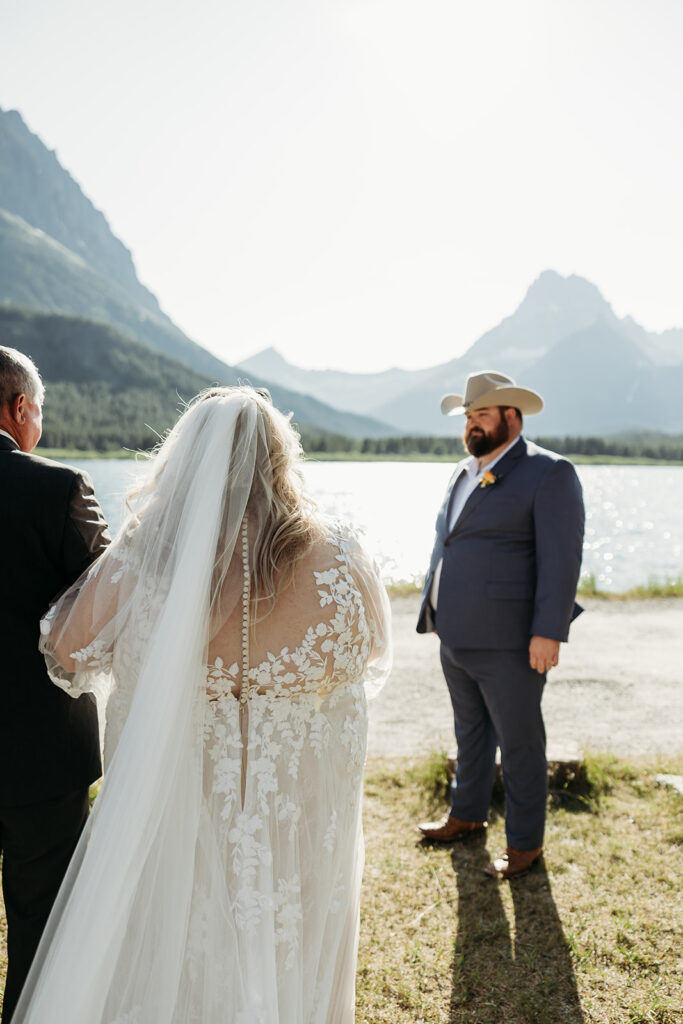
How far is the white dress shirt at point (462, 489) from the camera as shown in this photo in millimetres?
3848

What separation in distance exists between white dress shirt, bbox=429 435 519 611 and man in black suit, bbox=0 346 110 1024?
208 cm

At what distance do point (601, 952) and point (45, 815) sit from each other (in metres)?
2.35

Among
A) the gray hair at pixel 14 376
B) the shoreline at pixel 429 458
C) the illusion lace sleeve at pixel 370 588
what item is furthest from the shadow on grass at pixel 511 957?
the shoreline at pixel 429 458

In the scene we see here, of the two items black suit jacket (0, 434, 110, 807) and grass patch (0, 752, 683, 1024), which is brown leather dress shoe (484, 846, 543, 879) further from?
black suit jacket (0, 434, 110, 807)

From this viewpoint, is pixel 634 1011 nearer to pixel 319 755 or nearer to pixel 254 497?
pixel 319 755

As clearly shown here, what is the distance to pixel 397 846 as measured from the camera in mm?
4074

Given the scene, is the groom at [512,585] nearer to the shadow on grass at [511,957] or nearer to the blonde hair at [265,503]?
the shadow on grass at [511,957]

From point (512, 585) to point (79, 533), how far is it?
84.6 inches

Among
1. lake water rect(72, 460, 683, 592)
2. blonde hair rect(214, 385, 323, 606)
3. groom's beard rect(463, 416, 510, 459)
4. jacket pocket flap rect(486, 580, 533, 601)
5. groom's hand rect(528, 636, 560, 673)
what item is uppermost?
groom's beard rect(463, 416, 510, 459)

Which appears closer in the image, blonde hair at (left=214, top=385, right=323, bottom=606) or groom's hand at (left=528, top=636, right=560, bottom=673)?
blonde hair at (left=214, top=385, right=323, bottom=606)

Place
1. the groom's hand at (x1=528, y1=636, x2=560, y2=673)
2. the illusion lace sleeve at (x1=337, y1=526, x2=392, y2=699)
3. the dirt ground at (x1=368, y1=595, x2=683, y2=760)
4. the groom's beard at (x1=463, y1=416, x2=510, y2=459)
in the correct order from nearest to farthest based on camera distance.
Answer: the illusion lace sleeve at (x1=337, y1=526, x2=392, y2=699), the groom's hand at (x1=528, y1=636, x2=560, y2=673), the groom's beard at (x1=463, y1=416, x2=510, y2=459), the dirt ground at (x1=368, y1=595, x2=683, y2=760)

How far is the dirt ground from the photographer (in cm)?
585

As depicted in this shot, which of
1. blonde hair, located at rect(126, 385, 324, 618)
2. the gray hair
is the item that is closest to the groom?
blonde hair, located at rect(126, 385, 324, 618)

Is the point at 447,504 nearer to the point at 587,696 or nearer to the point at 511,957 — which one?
the point at 511,957
